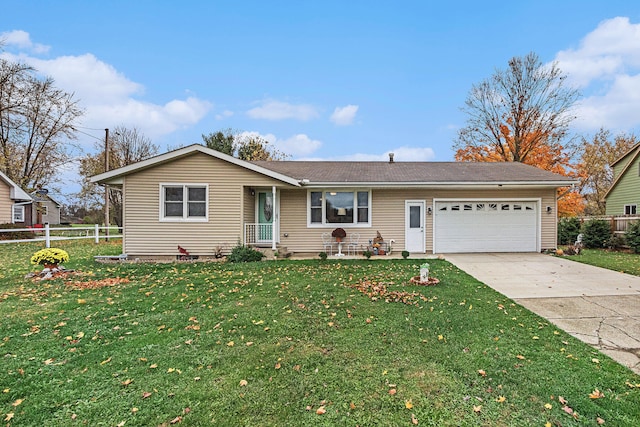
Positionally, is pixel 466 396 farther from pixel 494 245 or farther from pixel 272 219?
pixel 494 245

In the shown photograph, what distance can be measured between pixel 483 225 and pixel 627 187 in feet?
43.1

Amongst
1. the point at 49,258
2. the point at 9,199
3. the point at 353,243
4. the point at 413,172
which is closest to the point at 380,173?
the point at 413,172

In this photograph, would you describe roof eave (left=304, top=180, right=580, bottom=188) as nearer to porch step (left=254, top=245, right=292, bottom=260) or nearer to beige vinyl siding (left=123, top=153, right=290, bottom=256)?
beige vinyl siding (left=123, top=153, right=290, bottom=256)

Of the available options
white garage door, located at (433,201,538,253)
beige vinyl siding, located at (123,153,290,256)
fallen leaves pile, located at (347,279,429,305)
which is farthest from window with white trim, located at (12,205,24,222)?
white garage door, located at (433,201,538,253)

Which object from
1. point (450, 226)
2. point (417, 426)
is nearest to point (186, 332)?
point (417, 426)

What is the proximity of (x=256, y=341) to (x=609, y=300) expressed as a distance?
610cm

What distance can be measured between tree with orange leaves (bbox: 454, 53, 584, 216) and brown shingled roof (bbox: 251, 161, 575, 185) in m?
10.0

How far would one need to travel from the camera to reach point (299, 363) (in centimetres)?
329

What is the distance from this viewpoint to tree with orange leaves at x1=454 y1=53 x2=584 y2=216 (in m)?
22.1

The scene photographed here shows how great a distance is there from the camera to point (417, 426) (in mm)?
2354

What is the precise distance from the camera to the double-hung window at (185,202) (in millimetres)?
10391

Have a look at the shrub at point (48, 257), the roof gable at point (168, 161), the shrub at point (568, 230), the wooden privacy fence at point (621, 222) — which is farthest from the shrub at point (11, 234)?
the wooden privacy fence at point (621, 222)

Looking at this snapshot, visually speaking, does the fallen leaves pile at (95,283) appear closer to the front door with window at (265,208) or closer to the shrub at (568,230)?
the front door with window at (265,208)

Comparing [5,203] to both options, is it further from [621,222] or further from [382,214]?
[621,222]
